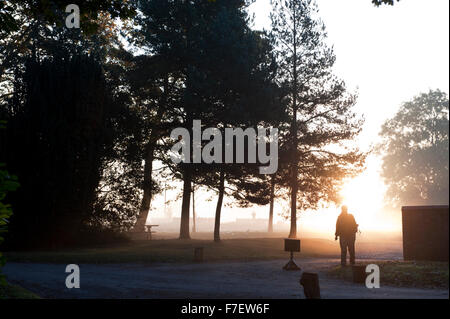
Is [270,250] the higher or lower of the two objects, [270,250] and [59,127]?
the lower

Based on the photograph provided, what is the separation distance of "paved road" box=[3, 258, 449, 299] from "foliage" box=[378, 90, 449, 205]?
54.5 m

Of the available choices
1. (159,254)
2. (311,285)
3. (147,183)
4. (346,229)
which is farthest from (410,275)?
(147,183)

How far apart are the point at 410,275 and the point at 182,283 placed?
692 cm

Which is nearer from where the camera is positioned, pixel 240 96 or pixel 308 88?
pixel 240 96

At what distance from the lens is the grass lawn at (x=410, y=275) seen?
45.0 ft

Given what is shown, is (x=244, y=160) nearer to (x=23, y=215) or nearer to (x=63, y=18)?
(x=23, y=215)

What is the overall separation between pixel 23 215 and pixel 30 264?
6981 millimetres

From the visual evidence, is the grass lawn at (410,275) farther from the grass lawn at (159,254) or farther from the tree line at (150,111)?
the tree line at (150,111)

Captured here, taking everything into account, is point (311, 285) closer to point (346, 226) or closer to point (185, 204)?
point (346, 226)

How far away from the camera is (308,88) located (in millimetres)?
37312

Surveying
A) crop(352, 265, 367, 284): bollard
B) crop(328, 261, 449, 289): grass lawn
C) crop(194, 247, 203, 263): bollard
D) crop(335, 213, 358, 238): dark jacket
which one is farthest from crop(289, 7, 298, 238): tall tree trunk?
crop(352, 265, 367, 284): bollard

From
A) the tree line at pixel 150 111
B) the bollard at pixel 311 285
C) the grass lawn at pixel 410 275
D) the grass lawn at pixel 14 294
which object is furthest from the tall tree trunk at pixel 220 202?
the bollard at pixel 311 285

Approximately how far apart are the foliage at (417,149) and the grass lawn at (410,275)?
2113 inches
